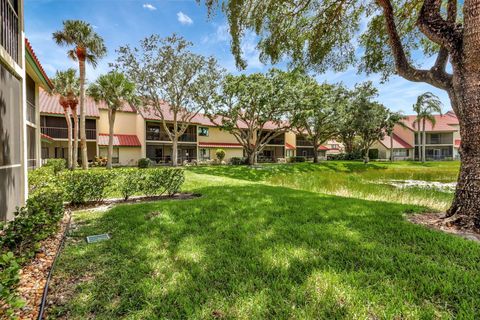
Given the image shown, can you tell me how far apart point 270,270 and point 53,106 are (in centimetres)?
3283

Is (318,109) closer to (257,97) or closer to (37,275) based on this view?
(257,97)

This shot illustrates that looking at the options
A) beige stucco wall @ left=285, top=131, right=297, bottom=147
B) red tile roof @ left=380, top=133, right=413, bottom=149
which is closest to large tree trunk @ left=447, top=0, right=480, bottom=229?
beige stucco wall @ left=285, top=131, right=297, bottom=147

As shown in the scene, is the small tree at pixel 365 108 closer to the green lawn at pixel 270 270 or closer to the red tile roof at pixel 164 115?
the red tile roof at pixel 164 115

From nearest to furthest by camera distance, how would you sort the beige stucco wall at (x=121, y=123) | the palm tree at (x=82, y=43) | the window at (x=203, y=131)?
the palm tree at (x=82, y=43)
the beige stucco wall at (x=121, y=123)
the window at (x=203, y=131)

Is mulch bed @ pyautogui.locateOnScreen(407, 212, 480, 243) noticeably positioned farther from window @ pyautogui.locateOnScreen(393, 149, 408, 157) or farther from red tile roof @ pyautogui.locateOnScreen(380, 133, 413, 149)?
window @ pyautogui.locateOnScreen(393, 149, 408, 157)

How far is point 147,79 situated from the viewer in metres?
25.5

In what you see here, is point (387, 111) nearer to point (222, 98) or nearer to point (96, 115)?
point (222, 98)

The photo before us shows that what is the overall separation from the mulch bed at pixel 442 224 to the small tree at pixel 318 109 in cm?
2101

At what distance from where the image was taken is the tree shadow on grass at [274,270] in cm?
271

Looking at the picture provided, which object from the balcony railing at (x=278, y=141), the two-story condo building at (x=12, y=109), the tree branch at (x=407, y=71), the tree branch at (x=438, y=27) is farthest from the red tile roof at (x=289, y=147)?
the two-story condo building at (x=12, y=109)

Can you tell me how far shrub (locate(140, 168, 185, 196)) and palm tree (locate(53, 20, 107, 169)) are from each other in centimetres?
1585

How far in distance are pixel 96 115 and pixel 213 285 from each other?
102 feet

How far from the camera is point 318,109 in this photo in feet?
95.6

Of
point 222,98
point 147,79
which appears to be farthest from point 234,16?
point 147,79
